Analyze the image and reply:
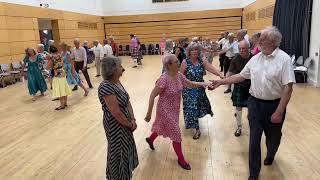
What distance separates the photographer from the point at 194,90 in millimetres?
4500

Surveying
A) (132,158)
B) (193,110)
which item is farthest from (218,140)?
(132,158)

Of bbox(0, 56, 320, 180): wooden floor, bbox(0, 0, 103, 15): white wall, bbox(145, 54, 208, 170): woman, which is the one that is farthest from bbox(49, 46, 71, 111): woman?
bbox(0, 0, 103, 15): white wall

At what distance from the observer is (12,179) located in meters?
3.60

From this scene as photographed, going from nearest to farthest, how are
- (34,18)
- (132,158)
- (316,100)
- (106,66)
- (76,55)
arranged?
(106,66)
(132,158)
(316,100)
(76,55)
(34,18)

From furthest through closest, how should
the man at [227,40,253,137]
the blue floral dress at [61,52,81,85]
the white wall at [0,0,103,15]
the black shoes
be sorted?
the white wall at [0,0,103,15] → the blue floral dress at [61,52,81,85] → the man at [227,40,253,137] → the black shoes

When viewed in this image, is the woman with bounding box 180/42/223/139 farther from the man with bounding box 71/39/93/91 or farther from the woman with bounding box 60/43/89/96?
the man with bounding box 71/39/93/91

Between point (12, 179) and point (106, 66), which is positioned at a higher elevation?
point (106, 66)

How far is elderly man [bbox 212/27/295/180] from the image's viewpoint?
279cm

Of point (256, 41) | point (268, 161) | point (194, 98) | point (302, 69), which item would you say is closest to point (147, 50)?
point (302, 69)

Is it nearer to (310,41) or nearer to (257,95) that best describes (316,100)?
(310,41)

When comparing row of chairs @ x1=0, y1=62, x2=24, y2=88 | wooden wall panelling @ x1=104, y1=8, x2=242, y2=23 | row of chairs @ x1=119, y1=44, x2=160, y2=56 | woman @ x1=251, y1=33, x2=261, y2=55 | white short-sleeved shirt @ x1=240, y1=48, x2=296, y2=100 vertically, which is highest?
wooden wall panelling @ x1=104, y1=8, x2=242, y2=23

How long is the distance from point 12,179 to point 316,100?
601cm

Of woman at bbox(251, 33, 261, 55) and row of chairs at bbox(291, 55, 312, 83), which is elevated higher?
woman at bbox(251, 33, 261, 55)

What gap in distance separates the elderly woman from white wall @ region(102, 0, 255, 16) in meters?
19.7
